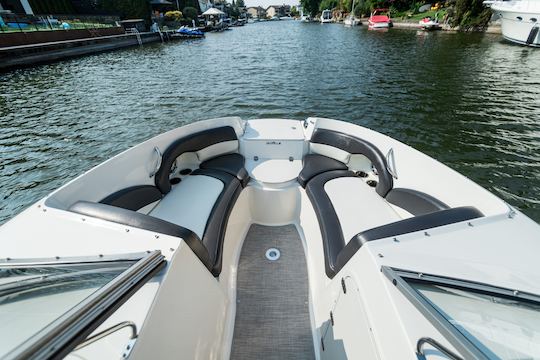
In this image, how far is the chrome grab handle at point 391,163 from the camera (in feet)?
8.75

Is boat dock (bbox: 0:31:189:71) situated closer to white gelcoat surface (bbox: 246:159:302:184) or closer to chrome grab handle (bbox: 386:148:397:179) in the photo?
white gelcoat surface (bbox: 246:159:302:184)

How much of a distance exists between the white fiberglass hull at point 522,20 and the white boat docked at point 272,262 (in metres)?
20.9

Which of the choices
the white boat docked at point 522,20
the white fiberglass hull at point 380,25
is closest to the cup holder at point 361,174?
the white boat docked at point 522,20

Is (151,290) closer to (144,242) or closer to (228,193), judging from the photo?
(144,242)

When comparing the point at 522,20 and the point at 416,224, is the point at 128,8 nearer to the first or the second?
the point at 522,20

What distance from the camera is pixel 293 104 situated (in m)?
8.83

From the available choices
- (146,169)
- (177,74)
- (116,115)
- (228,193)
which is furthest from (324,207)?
(177,74)

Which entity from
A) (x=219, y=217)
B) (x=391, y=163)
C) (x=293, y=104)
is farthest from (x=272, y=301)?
(x=293, y=104)

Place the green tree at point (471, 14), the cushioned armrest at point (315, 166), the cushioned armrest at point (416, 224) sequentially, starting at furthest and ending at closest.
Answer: the green tree at point (471, 14), the cushioned armrest at point (315, 166), the cushioned armrest at point (416, 224)

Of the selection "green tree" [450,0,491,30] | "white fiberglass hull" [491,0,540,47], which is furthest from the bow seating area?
"green tree" [450,0,491,30]

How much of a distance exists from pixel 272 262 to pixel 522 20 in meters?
23.0

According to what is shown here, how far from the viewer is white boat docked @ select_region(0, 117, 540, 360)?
914mm

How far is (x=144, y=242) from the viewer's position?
1434 millimetres

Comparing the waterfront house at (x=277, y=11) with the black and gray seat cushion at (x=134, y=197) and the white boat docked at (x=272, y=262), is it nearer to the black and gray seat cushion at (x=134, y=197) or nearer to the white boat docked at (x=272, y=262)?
the white boat docked at (x=272, y=262)
